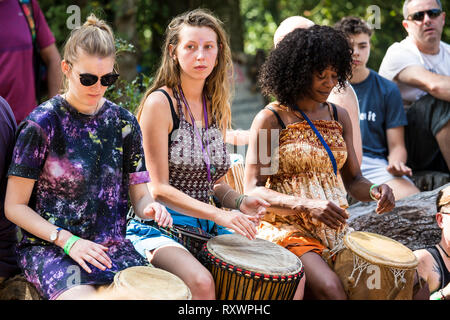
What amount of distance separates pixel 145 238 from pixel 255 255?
24.2 inches

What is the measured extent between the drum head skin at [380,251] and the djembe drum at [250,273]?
35cm

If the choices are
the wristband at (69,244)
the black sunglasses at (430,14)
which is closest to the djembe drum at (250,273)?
the wristband at (69,244)

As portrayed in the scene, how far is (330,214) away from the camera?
3.06 metres

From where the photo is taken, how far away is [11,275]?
2820 mm

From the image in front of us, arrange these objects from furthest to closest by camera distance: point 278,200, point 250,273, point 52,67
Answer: point 52,67 → point 278,200 → point 250,273

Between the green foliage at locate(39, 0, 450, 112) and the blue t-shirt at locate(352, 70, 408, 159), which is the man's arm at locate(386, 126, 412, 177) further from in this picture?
the green foliage at locate(39, 0, 450, 112)

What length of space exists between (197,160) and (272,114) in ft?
1.86

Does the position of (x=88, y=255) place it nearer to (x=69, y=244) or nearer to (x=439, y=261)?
(x=69, y=244)

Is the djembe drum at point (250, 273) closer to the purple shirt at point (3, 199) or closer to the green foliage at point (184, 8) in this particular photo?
the purple shirt at point (3, 199)

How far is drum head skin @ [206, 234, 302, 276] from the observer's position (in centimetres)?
283

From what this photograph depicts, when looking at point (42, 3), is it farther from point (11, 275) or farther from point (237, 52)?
point (11, 275)

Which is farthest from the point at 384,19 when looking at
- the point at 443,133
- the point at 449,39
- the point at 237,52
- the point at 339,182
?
the point at 339,182

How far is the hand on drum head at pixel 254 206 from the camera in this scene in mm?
3090

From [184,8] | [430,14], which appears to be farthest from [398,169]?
[184,8]
